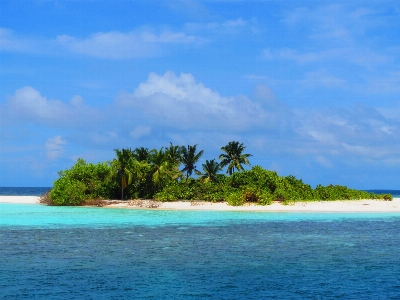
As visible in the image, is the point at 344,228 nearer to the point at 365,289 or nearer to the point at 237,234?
the point at 237,234

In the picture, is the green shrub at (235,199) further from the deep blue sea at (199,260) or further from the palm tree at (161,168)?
the deep blue sea at (199,260)

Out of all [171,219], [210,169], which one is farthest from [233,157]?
[171,219]

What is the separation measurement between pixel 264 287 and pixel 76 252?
10870 millimetres

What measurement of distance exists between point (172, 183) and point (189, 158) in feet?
16.9

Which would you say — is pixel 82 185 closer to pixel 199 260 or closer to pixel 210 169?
pixel 210 169

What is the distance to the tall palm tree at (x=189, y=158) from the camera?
6556 centimetres

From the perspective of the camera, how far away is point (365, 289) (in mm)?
16219

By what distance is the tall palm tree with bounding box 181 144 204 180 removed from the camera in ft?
215

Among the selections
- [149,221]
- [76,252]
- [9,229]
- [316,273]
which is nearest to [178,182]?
[149,221]

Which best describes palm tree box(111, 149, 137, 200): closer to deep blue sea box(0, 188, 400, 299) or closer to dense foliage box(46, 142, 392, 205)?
dense foliage box(46, 142, 392, 205)

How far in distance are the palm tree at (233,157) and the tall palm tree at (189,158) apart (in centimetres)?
595

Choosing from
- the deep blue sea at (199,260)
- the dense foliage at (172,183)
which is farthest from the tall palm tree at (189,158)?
the deep blue sea at (199,260)

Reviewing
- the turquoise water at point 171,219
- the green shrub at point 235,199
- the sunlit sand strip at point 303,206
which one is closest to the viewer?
the turquoise water at point 171,219

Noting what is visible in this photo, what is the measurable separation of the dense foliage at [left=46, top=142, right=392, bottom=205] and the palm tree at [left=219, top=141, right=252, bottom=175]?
14.5 feet
